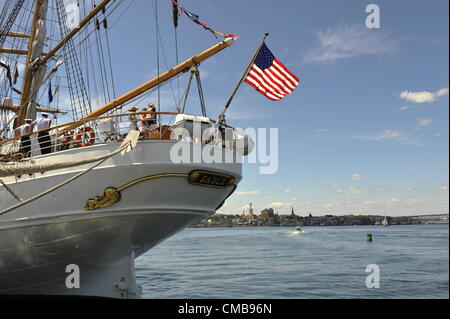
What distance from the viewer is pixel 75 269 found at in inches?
392

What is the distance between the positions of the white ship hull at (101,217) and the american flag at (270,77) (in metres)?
2.04

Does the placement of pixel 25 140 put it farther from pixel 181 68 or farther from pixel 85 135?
pixel 181 68

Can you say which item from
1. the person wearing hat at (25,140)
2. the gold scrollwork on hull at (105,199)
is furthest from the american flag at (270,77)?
the person wearing hat at (25,140)

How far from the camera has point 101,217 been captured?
28.8 ft

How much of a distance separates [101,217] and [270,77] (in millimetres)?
5533

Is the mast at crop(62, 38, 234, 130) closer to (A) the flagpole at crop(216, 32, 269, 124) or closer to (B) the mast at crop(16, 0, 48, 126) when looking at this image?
(A) the flagpole at crop(216, 32, 269, 124)

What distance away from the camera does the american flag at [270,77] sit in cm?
988

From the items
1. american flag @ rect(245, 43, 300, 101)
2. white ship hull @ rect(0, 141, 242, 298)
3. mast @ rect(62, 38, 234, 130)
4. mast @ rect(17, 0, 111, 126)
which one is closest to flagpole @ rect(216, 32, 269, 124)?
american flag @ rect(245, 43, 300, 101)

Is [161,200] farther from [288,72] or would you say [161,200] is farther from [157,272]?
[157,272]

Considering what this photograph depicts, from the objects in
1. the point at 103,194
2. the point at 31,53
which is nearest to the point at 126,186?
the point at 103,194

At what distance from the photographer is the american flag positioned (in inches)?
389

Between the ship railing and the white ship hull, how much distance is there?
40cm
